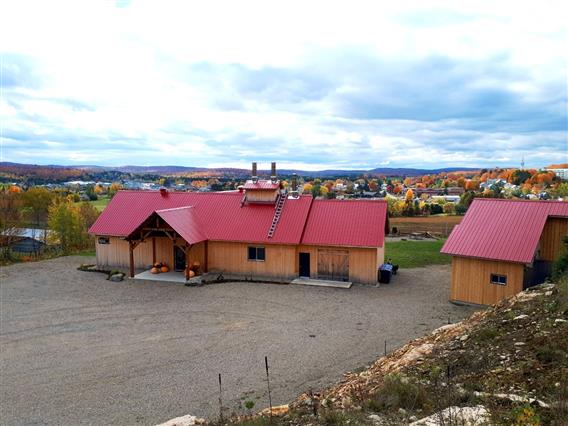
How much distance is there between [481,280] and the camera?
1903cm

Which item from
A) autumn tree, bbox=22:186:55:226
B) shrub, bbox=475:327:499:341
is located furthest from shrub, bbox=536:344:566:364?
autumn tree, bbox=22:186:55:226

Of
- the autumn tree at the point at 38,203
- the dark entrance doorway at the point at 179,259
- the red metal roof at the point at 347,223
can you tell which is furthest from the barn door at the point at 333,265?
the autumn tree at the point at 38,203

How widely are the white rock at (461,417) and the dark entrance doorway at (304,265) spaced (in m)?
18.0

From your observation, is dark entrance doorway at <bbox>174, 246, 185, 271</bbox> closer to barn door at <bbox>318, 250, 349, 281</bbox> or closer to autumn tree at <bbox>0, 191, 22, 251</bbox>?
barn door at <bbox>318, 250, 349, 281</bbox>

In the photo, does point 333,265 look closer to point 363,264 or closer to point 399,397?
point 363,264

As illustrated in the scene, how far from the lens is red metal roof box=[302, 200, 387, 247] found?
931 inches

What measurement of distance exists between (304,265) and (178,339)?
10516 millimetres

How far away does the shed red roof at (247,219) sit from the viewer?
951 inches

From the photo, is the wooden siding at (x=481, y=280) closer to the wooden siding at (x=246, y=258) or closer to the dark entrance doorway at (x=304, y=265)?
the wooden siding at (x=246, y=258)

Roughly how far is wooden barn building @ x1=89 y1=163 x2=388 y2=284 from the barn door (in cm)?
6

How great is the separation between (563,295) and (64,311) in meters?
18.9

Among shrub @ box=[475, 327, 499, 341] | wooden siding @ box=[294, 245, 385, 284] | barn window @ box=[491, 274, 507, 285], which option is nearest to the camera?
shrub @ box=[475, 327, 499, 341]

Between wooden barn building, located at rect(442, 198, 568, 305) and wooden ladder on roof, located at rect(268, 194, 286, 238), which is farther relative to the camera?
wooden ladder on roof, located at rect(268, 194, 286, 238)

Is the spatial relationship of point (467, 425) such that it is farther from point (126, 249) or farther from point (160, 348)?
point (126, 249)
